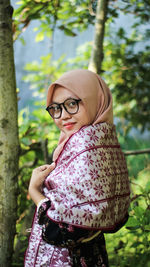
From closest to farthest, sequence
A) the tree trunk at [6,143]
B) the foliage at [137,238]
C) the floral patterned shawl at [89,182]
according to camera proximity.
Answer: the floral patterned shawl at [89,182], the foliage at [137,238], the tree trunk at [6,143]

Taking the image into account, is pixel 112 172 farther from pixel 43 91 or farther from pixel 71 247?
pixel 43 91

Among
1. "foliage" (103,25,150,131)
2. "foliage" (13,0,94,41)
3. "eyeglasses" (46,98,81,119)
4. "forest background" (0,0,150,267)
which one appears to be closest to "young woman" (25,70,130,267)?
"eyeglasses" (46,98,81,119)

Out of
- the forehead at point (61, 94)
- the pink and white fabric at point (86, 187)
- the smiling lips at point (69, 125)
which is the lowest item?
the pink and white fabric at point (86, 187)

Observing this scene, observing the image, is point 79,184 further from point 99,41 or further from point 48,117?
point 48,117

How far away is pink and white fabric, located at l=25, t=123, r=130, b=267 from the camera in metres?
0.86

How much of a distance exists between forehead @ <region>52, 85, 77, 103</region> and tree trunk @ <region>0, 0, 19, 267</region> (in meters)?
0.43

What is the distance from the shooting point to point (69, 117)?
3.41 feet

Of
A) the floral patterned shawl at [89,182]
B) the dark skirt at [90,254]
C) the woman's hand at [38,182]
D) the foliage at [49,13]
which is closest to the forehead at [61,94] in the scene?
Answer: the floral patterned shawl at [89,182]

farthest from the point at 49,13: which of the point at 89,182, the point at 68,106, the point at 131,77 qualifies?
the point at 89,182

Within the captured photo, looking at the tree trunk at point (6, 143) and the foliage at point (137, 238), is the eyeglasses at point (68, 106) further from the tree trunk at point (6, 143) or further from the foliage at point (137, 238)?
the foliage at point (137, 238)

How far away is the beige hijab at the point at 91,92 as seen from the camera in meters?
1.00

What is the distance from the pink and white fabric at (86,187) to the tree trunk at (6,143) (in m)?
0.39

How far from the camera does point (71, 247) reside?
0.91m

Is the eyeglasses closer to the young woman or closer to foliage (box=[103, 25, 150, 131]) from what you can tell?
the young woman
